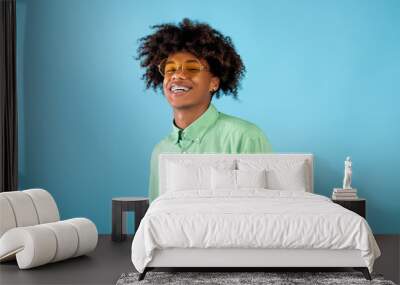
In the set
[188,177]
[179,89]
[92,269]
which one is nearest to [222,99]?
[179,89]

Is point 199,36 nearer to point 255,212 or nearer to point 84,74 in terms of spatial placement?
point 84,74

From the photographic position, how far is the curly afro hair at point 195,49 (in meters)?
7.11

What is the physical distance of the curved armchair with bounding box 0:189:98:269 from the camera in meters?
5.20

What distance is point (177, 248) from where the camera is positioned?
15.6ft

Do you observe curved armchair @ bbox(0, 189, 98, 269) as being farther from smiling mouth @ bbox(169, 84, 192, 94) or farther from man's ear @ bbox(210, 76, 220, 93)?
man's ear @ bbox(210, 76, 220, 93)

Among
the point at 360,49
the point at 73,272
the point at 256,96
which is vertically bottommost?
the point at 73,272

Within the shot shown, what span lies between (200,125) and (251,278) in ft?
8.76

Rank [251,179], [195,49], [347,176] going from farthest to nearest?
[195,49]
[347,176]
[251,179]

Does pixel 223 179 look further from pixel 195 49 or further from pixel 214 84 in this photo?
pixel 195 49

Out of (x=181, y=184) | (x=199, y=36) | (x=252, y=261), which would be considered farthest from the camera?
(x=199, y=36)

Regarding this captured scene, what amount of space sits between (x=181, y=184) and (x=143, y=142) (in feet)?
3.55

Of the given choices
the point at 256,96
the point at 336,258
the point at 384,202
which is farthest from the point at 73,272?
the point at 384,202

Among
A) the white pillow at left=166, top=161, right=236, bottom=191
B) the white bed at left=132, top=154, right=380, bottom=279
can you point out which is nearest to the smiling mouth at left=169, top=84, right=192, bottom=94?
the white pillow at left=166, top=161, right=236, bottom=191

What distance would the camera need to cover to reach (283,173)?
21.1 feet
